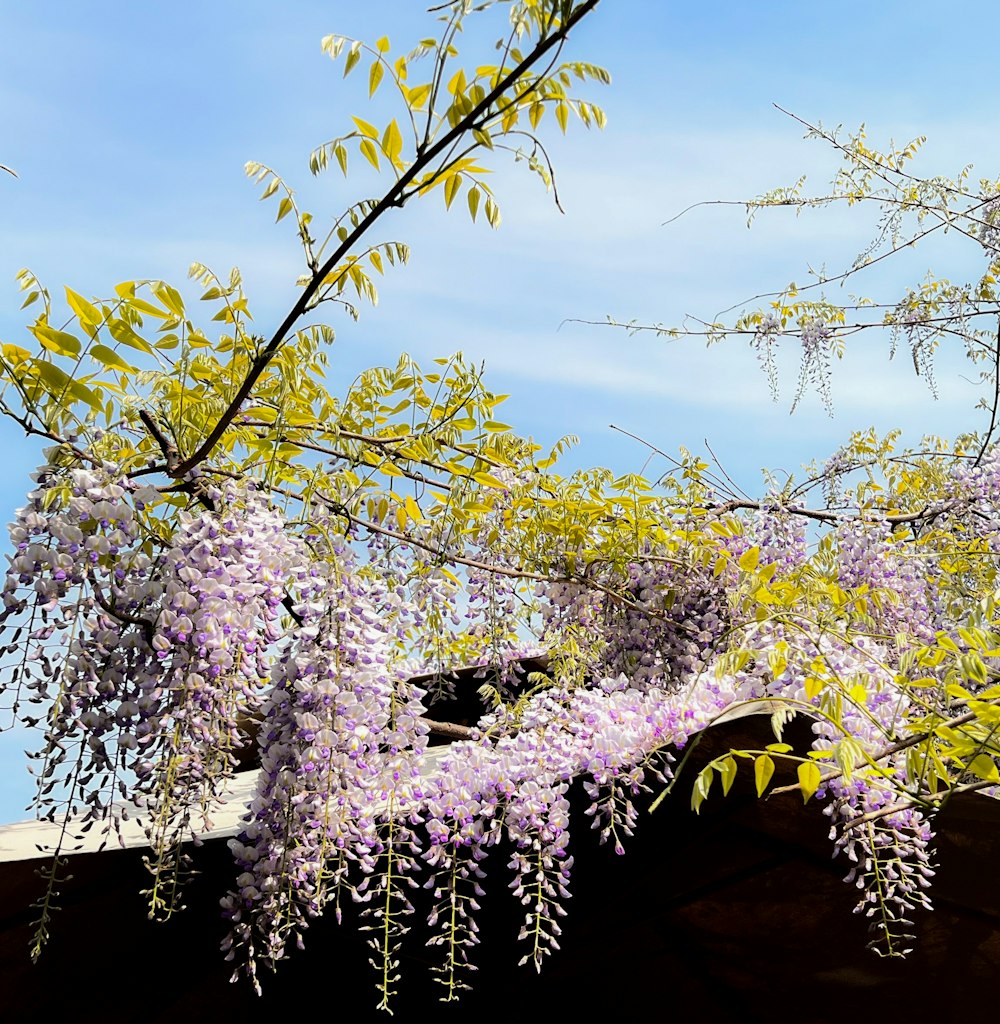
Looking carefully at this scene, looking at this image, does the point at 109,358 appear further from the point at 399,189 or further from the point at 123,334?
the point at 399,189

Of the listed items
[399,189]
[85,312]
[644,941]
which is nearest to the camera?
[399,189]

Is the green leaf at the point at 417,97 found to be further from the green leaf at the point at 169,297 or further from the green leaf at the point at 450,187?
the green leaf at the point at 169,297

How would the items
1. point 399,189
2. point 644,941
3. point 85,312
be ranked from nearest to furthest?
point 399,189 → point 85,312 → point 644,941

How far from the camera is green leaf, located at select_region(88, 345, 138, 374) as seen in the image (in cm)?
184

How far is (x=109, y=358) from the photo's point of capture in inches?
73.9

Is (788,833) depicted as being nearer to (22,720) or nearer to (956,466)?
(22,720)

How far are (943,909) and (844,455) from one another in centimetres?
240

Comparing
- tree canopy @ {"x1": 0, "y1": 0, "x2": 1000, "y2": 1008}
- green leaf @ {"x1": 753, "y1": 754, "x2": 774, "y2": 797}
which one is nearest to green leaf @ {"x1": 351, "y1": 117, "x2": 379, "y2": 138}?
tree canopy @ {"x1": 0, "y1": 0, "x2": 1000, "y2": 1008}

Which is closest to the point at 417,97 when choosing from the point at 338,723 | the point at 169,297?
the point at 169,297

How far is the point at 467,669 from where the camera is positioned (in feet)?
13.5

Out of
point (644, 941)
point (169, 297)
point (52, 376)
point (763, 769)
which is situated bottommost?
point (644, 941)

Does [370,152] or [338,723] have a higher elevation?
[370,152]

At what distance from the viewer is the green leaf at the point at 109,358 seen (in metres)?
1.84

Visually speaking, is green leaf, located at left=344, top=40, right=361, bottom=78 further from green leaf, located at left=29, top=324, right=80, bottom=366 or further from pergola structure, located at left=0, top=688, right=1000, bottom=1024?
pergola structure, located at left=0, top=688, right=1000, bottom=1024
